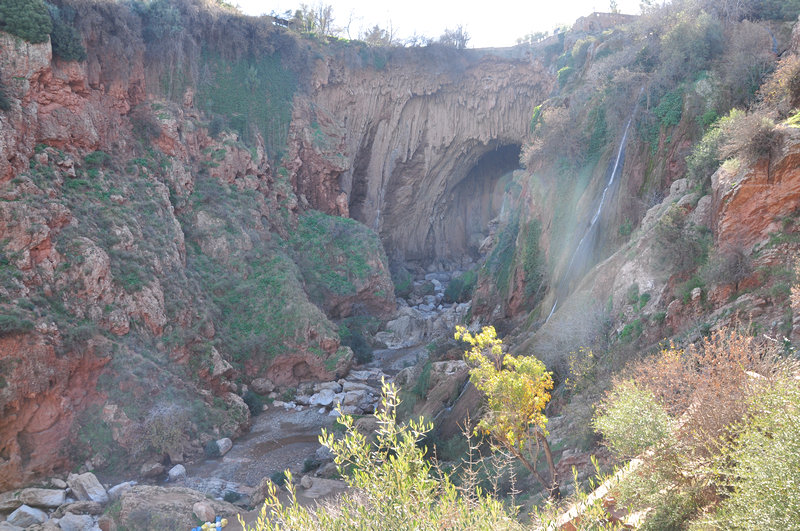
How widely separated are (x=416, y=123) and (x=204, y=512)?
37284mm

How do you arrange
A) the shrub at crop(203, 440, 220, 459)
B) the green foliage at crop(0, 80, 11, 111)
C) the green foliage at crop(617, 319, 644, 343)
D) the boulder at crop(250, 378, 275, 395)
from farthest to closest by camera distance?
the boulder at crop(250, 378, 275, 395) → the green foliage at crop(0, 80, 11, 111) → the shrub at crop(203, 440, 220, 459) → the green foliage at crop(617, 319, 644, 343)

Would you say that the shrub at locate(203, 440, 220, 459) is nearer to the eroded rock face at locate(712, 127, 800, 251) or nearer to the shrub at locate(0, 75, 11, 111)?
the shrub at locate(0, 75, 11, 111)

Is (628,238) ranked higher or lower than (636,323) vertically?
higher

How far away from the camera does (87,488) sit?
611 inches

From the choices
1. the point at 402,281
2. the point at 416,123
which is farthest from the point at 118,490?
the point at 416,123

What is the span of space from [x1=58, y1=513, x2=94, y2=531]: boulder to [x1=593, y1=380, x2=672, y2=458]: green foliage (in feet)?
45.1

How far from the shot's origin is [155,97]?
29.5 meters

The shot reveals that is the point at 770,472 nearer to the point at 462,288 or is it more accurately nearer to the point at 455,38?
the point at 462,288

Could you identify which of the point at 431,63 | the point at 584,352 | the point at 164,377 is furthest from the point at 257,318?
the point at 431,63

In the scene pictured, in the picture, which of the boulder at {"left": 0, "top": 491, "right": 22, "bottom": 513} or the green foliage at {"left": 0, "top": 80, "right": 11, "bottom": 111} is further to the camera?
the green foliage at {"left": 0, "top": 80, "right": 11, "bottom": 111}

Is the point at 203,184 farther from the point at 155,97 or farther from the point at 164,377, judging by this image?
the point at 164,377

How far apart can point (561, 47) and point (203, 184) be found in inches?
1214

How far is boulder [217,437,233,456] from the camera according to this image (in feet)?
63.4

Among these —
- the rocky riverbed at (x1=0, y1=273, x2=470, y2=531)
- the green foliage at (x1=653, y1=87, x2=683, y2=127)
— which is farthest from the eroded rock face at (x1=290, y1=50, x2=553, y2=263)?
the green foliage at (x1=653, y1=87, x2=683, y2=127)
